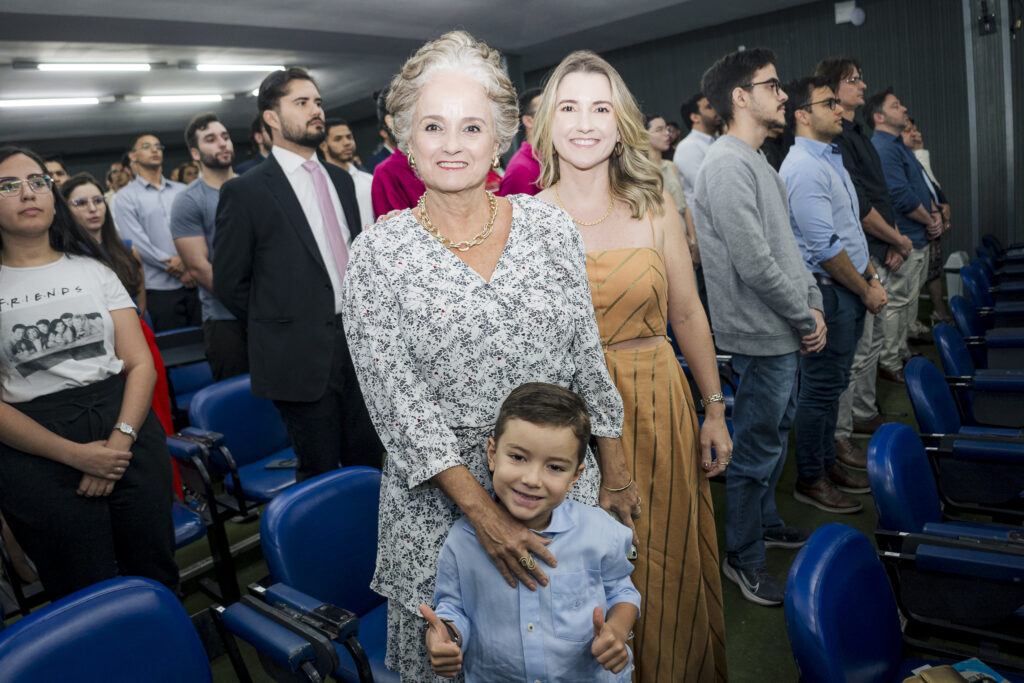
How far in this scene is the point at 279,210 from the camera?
7.68 ft

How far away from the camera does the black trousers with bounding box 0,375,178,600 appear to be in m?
1.83

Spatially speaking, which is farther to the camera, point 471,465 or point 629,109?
point 629,109

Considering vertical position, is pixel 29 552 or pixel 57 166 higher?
pixel 57 166

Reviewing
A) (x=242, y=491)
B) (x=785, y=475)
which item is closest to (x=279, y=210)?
(x=242, y=491)

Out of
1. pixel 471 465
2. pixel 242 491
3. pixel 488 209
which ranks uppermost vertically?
pixel 488 209

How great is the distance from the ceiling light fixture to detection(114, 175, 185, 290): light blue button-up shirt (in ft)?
11.7

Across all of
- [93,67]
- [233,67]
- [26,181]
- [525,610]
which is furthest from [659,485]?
[233,67]

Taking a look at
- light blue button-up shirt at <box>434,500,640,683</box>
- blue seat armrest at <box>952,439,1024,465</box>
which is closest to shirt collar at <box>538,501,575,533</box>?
light blue button-up shirt at <box>434,500,640,683</box>

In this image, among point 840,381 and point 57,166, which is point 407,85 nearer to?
point 840,381

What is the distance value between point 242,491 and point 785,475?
2.50 meters

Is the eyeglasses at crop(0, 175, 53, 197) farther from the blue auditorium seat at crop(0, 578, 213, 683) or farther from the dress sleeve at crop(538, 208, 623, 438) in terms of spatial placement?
the dress sleeve at crop(538, 208, 623, 438)

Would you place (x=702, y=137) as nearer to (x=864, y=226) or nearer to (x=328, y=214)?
(x=864, y=226)

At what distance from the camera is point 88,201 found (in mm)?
3221

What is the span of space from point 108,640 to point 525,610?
75cm
